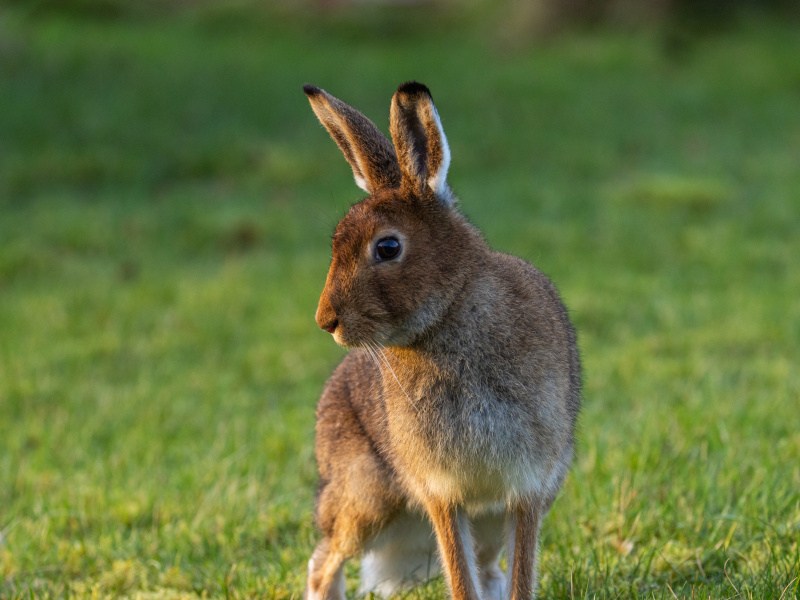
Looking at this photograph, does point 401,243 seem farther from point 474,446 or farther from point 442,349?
point 474,446

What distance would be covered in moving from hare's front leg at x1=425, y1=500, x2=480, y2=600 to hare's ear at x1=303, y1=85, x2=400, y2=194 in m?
1.02

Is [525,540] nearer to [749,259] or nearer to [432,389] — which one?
[432,389]

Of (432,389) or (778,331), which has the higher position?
(432,389)

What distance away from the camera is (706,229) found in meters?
10.5

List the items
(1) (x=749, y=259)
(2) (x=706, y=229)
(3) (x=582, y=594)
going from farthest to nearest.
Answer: (2) (x=706, y=229) < (1) (x=749, y=259) < (3) (x=582, y=594)

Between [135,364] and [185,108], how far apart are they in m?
7.16

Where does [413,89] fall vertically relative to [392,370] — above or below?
above

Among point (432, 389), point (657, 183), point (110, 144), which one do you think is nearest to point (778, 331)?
point (657, 183)

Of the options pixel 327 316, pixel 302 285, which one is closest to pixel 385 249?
pixel 327 316

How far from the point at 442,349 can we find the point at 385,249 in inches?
13.6

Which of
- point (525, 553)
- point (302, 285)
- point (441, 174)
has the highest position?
point (441, 174)

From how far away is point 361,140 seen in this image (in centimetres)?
368

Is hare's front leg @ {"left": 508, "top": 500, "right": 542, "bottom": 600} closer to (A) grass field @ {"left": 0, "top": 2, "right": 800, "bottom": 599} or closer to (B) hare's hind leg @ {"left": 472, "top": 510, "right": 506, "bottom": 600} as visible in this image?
(B) hare's hind leg @ {"left": 472, "top": 510, "right": 506, "bottom": 600}

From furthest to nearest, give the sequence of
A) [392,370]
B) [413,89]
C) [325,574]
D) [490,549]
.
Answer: [490,549]
[325,574]
[392,370]
[413,89]
